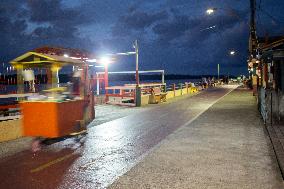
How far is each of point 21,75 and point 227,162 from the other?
7.12 metres

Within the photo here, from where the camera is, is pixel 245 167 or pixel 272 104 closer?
pixel 245 167

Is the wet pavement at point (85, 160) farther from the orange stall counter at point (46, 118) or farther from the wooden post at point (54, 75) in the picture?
the wooden post at point (54, 75)

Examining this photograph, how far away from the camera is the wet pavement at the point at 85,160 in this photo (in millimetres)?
5797

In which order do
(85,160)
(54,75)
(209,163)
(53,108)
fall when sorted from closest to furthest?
(209,163) → (85,160) → (53,108) → (54,75)

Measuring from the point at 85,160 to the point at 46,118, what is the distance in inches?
94.0

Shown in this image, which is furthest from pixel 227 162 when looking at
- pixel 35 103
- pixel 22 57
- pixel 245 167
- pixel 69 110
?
pixel 22 57

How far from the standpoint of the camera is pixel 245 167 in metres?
6.35

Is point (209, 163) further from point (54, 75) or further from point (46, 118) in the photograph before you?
point (54, 75)

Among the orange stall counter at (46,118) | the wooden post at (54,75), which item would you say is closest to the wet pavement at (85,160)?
the orange stall counter at (46,118)

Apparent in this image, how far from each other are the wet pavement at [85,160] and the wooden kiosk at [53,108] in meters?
0.47

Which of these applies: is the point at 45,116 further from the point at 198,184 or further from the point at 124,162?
the point at 198,184

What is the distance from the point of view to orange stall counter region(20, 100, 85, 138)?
889cm

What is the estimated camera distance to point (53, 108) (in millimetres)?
8859

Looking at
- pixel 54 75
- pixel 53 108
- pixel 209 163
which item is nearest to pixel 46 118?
pixel 53 108
